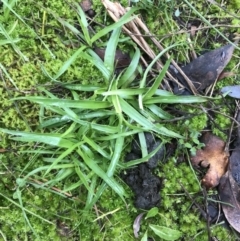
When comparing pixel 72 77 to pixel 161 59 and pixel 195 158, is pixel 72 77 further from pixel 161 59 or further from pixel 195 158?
pixel 195 158

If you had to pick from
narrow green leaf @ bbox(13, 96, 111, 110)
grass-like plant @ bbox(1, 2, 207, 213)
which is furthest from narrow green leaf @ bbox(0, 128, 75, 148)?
narrow green leaf @ bbox(13, 96, 111, 110)

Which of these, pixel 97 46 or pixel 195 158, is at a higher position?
pixel 97 46

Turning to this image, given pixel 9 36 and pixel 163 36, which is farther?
pixel 163 36

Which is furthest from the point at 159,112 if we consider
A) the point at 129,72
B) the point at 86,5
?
the point at 86,5

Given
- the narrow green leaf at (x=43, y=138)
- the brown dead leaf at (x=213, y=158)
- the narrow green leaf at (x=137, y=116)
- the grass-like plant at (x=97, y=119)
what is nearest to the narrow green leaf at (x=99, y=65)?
the grass-like plant at (x=97, y=119)

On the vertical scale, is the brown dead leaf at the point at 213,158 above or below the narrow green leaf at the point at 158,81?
below

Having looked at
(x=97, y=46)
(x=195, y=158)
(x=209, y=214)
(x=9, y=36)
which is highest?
(x=9, y=36)

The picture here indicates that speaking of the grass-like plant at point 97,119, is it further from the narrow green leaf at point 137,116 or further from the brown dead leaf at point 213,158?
the brown dead leaf at point 213,158

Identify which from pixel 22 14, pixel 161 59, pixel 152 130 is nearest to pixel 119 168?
pixel 152 130
